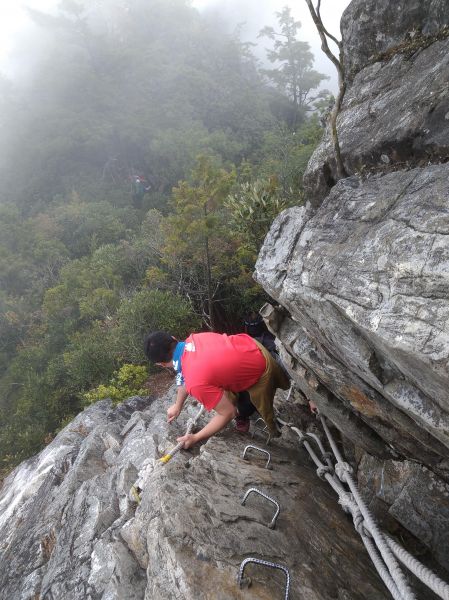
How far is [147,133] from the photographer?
47.7 metres

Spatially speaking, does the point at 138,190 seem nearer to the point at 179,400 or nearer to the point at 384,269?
the point at 179,400

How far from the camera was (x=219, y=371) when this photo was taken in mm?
A: 3500

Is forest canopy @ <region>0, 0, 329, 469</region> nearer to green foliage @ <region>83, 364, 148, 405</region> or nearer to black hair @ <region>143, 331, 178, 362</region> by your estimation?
green foliage @ <region>83, 364, 148, 405</region>

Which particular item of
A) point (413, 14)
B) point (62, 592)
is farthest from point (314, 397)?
point (413, 14)

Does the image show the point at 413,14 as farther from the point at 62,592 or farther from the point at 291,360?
the point at 62,592

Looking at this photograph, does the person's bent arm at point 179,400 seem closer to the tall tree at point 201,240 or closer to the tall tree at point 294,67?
the tall tree at point 201,240

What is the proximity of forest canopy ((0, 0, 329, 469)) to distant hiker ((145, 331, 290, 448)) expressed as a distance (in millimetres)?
6317

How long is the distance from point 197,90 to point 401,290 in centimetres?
5923

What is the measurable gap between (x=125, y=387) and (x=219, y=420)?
21.1ft

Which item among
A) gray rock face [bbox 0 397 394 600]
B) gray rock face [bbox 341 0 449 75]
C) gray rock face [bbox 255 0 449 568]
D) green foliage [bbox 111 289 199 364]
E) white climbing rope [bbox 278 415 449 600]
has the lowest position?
green foliage [bbox 111 289 199 364]

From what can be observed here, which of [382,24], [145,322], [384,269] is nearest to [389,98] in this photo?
[382,24]

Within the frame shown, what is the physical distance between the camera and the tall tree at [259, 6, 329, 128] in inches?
2005

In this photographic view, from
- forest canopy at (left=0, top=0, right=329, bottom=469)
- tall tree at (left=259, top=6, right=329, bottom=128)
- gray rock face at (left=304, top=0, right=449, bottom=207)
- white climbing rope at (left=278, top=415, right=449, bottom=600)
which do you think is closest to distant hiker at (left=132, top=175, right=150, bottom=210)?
forest canopy at (left=0, top=0, right=329, bottom=469)

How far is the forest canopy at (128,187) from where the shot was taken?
1168cm
